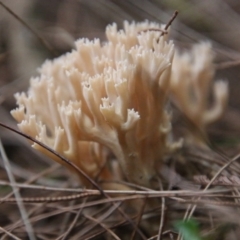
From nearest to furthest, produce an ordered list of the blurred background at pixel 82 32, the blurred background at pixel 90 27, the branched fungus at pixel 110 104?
the branched fungus at pixel 110 104, the blurred background at pixel 82 32, the blurred background at pixel 90 27

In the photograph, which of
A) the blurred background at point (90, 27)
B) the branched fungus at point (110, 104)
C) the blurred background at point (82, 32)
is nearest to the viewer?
the branched fungus at point (110, 104)

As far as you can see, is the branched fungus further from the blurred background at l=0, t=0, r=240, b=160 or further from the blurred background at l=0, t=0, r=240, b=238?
the blurred background at l=0, t=0, r=240, b=160

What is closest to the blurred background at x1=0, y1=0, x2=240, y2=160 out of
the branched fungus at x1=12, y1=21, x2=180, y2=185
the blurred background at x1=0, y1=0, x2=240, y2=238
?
the blurred background at x1=0, y1=0, x2=240, y2=238

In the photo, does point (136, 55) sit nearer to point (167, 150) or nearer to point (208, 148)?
point (167, 150)

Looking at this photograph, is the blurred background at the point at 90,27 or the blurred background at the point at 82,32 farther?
the blurred background at the point at 90,27

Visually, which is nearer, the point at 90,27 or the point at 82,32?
the point at 82,32

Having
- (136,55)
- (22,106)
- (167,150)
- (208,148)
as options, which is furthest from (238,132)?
(22,106)

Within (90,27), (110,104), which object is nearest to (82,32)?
(90,27)

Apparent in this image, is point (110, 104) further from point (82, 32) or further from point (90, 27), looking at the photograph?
point (90, 27)

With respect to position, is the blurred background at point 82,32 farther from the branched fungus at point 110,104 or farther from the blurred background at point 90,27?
the branched fungus at point 110,104

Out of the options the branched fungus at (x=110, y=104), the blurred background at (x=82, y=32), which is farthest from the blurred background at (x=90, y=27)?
the branched fungus at (x=110, y=104)

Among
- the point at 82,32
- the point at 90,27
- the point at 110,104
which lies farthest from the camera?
the point at 90,27
